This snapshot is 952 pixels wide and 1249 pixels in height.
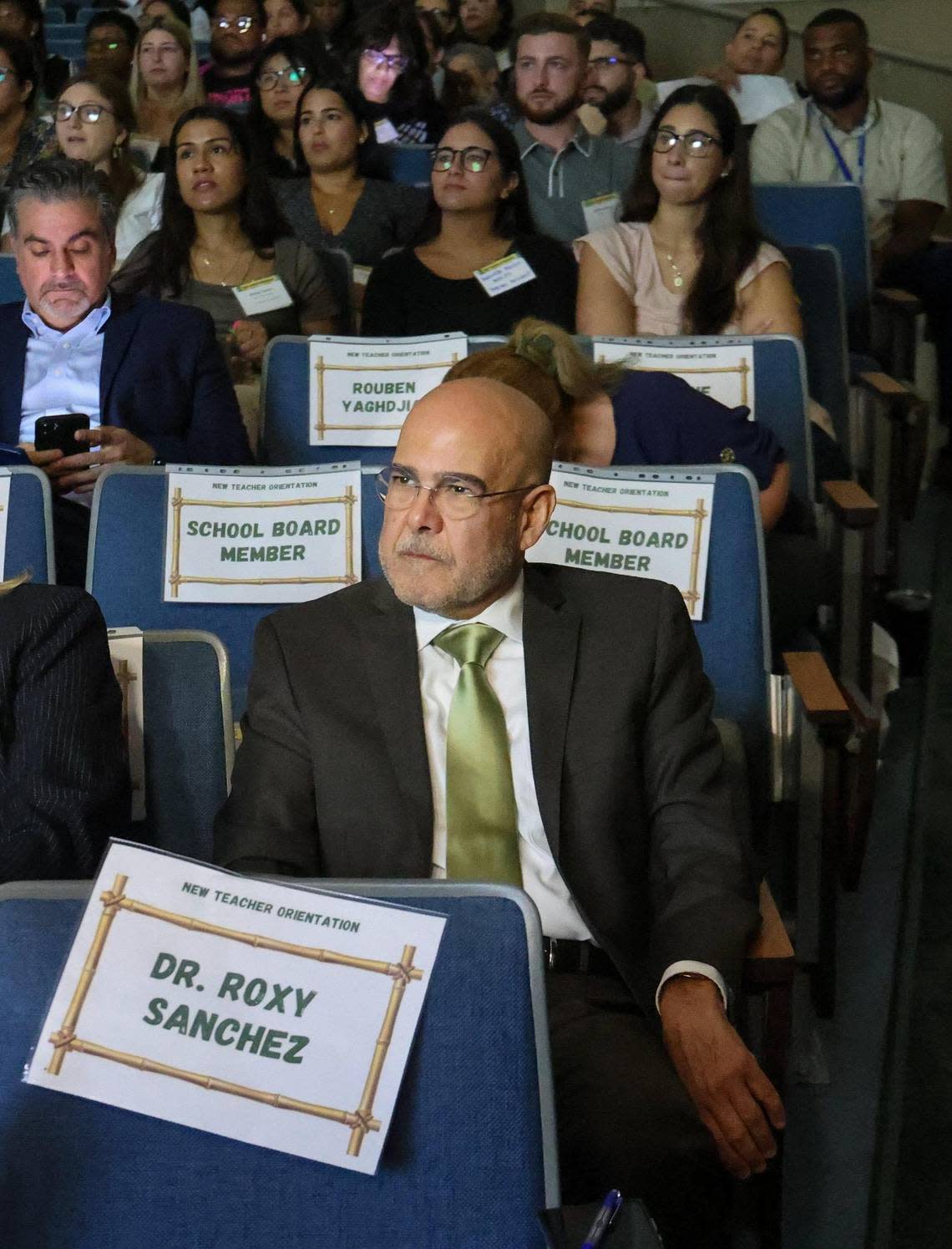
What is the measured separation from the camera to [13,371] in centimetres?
309

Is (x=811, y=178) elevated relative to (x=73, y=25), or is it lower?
lower

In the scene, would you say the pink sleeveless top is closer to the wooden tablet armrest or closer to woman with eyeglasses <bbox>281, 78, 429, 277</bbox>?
woman with eyeglasses <bbox>281, 78, 429, 277</bbox>

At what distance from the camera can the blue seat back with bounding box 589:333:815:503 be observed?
9.86 feet

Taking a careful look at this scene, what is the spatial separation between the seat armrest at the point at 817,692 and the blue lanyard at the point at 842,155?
3386mm

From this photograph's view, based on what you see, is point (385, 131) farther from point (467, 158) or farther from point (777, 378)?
point (777, 378)

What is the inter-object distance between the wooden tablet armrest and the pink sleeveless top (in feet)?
3.47

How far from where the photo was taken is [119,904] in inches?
46.8

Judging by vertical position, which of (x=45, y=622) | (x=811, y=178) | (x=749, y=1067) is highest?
(x=811, y=178)

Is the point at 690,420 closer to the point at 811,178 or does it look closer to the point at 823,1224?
the point at 823,1224

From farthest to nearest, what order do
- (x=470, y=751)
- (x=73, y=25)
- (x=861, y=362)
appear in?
(x=73, y=25) < (x=861, y=362) < (x=470, y=751)

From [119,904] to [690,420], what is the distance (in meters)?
1.73

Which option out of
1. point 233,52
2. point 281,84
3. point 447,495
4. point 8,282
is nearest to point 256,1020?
point 447,495

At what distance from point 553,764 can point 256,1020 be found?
0.67m

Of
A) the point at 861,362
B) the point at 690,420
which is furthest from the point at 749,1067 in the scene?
the point at 861,362
